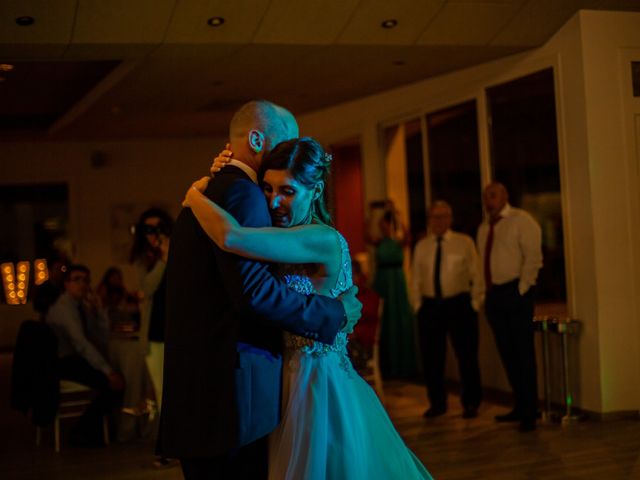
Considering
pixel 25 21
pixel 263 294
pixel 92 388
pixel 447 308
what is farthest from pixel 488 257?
pixel 263 294

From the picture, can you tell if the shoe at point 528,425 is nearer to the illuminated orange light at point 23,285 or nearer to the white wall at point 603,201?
the white wall at point 603,201

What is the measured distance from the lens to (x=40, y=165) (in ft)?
40.0

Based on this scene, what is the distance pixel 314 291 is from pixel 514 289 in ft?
13.0

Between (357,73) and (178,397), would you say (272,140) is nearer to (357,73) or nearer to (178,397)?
(178,397)

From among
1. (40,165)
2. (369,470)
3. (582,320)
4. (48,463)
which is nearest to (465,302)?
(582,320)

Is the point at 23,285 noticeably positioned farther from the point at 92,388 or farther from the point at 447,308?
the point at 447,308

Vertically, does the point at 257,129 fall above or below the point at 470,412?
above

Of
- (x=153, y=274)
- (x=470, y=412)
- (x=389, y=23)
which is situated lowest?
(x=470, y=412)

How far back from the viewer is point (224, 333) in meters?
2.15

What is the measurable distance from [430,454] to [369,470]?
306 cm

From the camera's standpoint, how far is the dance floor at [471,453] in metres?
4.75

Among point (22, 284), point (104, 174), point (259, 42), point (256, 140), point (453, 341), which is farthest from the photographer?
point (104, 174)

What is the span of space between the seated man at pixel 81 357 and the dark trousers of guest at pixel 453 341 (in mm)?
2297

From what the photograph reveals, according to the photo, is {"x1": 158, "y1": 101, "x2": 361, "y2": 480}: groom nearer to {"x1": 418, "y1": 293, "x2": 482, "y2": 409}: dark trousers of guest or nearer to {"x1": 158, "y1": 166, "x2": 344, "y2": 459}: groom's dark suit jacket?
{"x1": 158, "y1": 166, "x2": 344, "y2": 459}: groom's dark suit jacket
